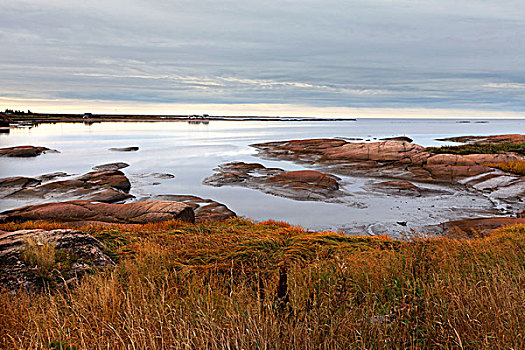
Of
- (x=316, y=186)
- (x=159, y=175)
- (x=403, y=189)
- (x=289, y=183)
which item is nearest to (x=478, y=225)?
(x=403, y=189)

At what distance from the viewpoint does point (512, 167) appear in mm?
27750

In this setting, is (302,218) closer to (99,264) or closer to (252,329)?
(99,264)

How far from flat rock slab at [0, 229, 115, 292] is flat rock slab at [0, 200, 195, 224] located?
6079 millimetres

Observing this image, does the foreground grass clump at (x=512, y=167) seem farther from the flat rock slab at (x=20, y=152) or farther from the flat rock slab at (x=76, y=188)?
the flat rock slab at (x=20, y=152)

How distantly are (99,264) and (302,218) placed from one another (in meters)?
11.7

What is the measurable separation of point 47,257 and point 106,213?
8588 millimetres

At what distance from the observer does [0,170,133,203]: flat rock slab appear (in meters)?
21.2

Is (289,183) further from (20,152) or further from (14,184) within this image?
(20,152)

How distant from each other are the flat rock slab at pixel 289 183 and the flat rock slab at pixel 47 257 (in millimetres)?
15421

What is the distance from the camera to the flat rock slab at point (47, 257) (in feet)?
21.6

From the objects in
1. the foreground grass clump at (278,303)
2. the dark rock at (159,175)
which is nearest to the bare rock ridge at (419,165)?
the dark rock at (159,175)

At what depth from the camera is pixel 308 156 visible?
4362cm

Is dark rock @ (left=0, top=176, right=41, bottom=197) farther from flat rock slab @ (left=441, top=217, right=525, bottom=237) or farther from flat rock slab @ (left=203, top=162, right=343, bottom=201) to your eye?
flat rock slab @ (left=441, top=217, right=525, bottom=237)

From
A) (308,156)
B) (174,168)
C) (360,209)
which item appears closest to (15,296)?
(360,209)
